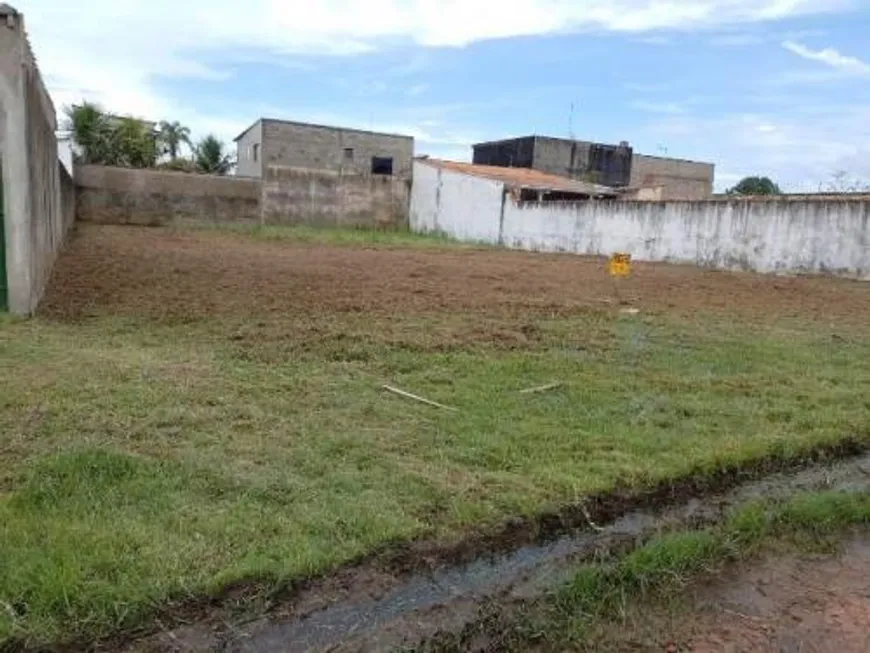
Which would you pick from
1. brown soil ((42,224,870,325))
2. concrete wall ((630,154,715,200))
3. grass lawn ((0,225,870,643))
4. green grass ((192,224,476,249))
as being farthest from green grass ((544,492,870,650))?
concrete wall ((630,154,715,200))

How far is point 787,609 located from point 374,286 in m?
8.24

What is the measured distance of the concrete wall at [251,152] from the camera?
103 ft

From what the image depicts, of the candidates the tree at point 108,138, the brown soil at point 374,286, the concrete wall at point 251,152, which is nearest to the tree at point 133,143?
the tree at point 108,138

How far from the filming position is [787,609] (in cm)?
243

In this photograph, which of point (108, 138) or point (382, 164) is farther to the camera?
point (382, 164)

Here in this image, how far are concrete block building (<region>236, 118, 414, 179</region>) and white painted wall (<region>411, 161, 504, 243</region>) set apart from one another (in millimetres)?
2536

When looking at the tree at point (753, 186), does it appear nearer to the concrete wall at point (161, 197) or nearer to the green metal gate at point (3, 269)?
the concrete wall at point (161, 197)

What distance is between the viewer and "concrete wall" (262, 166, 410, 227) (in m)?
25.9

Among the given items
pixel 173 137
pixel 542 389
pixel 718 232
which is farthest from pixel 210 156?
pixel 542 389

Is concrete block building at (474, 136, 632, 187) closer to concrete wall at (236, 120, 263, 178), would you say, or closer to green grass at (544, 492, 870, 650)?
→ concrete wall at (236, 120, 263, 178)

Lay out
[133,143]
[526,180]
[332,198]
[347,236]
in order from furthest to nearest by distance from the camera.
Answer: [133,143]
[526,180]
[332,198]
[347,236]

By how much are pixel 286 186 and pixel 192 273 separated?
16.1 metres

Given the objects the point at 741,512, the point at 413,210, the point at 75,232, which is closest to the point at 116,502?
the point at 741,512

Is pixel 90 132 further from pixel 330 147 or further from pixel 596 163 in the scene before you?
pixel 596 163
